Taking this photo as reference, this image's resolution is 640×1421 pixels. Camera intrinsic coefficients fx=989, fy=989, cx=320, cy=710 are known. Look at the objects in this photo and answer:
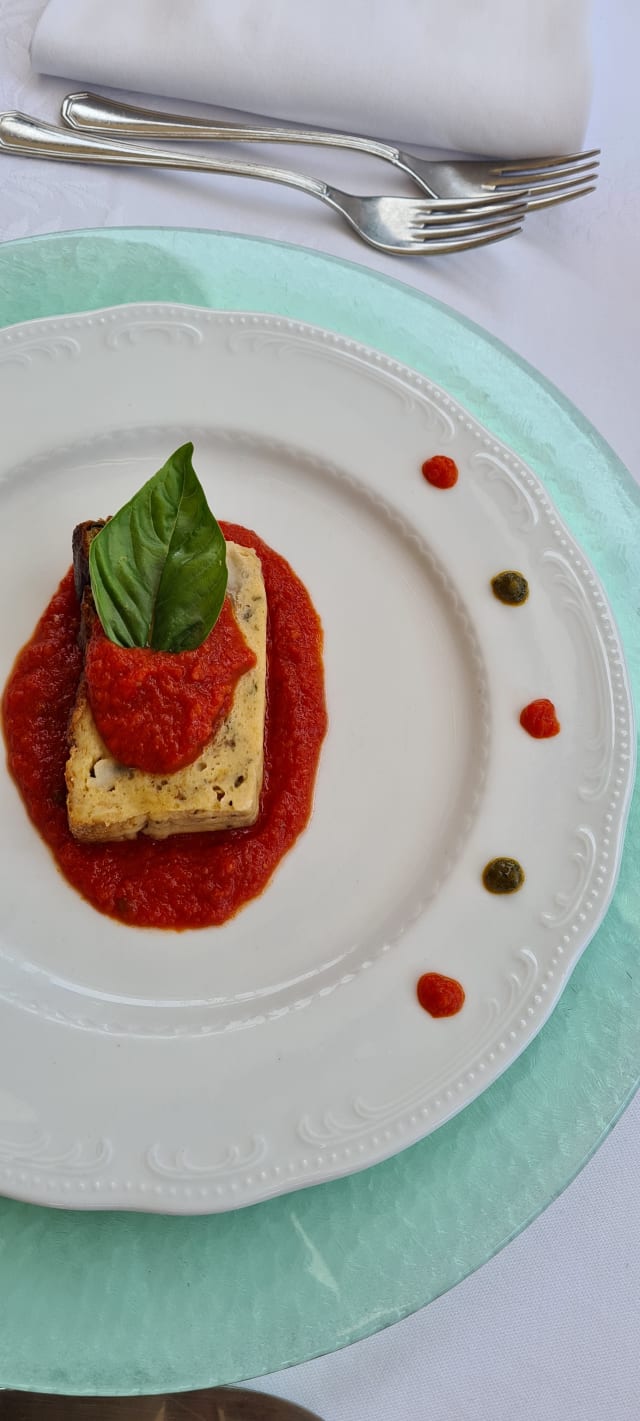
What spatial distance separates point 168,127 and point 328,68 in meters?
0.80

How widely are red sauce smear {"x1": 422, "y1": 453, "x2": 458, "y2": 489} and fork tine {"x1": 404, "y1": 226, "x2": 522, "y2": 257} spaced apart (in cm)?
119

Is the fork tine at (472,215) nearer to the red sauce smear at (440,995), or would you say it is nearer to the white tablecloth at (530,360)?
the white tablecloth at (530,360)

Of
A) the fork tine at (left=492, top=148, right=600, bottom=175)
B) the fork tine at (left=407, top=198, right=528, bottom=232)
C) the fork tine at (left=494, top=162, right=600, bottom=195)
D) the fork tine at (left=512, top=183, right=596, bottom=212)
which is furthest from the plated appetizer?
the fork tine at (left=492, top=148, right=600, bottom=175)

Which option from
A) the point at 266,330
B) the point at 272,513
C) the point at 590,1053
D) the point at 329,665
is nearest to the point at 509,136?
the point at 266,330

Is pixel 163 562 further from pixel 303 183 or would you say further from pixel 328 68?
pixel 328 68

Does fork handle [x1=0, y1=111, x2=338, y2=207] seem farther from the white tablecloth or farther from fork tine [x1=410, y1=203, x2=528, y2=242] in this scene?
fork tine [x1=410, y1=203, x2=528, y2=242]

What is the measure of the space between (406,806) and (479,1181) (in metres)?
1.21

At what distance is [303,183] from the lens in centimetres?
451

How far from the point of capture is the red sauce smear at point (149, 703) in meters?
3.33

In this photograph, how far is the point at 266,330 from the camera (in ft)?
13.1

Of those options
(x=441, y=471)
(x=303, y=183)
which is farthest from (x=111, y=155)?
(x=441, y=471)

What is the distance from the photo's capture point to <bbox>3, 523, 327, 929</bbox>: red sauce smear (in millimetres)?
3334

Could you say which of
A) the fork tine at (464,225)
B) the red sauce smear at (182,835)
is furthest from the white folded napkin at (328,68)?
the red sauce smear at (182,835)

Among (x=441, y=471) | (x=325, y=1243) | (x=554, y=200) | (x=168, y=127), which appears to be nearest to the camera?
(x=325, y=1243)
